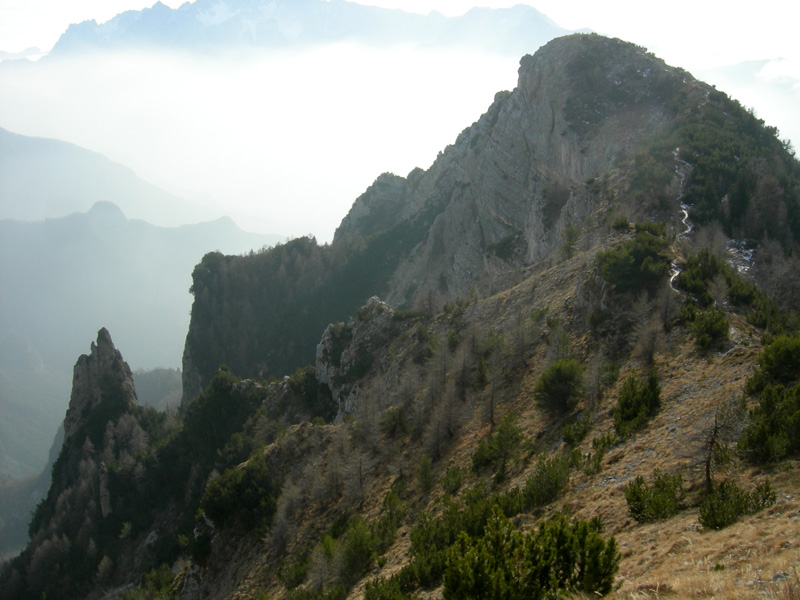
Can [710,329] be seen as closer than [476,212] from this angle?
Yes

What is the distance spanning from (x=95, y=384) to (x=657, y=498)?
251 feet

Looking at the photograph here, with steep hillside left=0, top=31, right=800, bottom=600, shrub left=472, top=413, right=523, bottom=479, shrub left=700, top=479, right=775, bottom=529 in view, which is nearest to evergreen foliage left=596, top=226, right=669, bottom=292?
steep hillside left=0, top=31, right=800, bottom=600

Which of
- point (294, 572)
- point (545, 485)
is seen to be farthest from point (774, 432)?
point (294, 572)

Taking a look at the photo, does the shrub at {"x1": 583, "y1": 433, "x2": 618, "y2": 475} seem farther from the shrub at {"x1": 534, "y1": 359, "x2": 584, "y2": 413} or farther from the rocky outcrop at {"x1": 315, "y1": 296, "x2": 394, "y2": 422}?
the rocky outcrop at {"x1": 315, "y1": 296, "x2": 394, "y2": 422}

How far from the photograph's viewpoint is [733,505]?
11.1 meters

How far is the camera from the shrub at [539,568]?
8.05m

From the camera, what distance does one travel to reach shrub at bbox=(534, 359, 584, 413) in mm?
21719

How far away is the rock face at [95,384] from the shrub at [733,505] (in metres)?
73.9

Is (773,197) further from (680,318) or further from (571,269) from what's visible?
(680,318)

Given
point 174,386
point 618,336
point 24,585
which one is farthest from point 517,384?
point 174,386

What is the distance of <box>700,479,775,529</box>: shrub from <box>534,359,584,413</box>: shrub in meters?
10.2

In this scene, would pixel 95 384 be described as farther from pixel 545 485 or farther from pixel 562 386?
pixel 545 485

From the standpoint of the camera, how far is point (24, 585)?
52688 mm

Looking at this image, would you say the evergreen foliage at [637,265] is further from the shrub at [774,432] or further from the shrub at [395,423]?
the shrub at [395,423]
